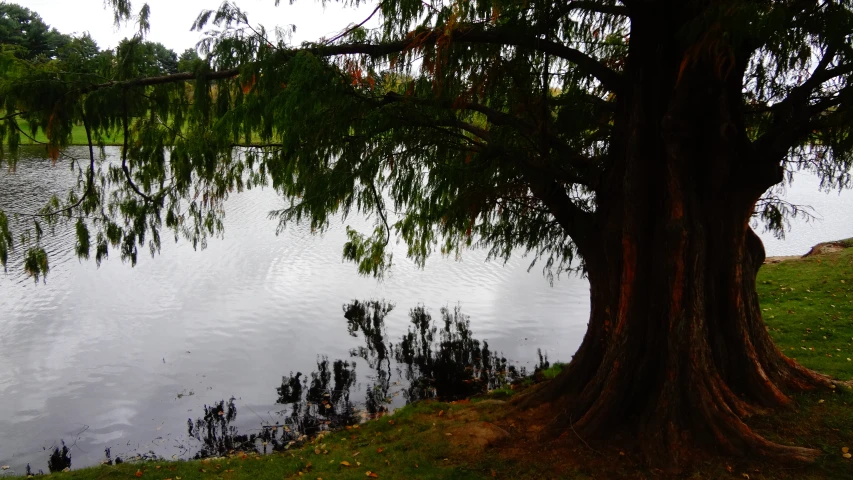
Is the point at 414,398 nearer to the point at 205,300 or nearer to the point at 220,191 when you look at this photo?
the point at 220,191

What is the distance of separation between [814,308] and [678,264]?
20.4 feet

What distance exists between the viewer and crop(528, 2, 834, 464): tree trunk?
12.9 feet

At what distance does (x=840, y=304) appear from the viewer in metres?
8.61

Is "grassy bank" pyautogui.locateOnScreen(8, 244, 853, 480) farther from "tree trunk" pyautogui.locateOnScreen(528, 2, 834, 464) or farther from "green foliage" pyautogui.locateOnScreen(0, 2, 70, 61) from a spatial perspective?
"green foliage" pyautogui.locateOnScreen(0, 2, 70, 61)

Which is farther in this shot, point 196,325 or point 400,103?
point 196,325

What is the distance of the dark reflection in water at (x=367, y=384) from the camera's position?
21.6 ft

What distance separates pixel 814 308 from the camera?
8617mm

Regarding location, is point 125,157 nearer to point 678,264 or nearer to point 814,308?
point 678,264

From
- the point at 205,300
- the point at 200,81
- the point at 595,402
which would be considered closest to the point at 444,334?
the point at 205,300

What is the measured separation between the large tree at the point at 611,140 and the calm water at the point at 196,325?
3.04 m

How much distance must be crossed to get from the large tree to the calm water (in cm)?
304

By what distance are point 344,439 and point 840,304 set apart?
764cm

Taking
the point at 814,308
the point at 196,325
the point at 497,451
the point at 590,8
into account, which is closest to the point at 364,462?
the point at 497,451

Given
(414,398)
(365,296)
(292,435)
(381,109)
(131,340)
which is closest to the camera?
(381,109)
